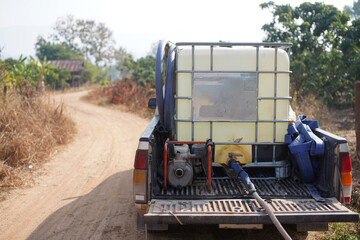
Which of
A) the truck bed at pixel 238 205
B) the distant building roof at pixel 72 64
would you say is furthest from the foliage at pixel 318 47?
the distant building roof at pixel 72 64

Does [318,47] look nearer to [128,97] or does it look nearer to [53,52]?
[128,97]

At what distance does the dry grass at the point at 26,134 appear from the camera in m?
6.76

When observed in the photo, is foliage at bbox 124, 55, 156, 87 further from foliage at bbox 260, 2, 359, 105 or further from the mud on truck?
the mud on truck

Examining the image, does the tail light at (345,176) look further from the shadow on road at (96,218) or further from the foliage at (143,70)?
the foliage at (143,70)

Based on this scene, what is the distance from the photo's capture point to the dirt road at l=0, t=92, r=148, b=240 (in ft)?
14.5

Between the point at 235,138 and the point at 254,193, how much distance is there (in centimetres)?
99

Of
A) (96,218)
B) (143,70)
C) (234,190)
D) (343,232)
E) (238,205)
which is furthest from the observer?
(143,70)

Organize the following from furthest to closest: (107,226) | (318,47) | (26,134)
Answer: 1. (318,47)
2. (26,134)
3. (107,226)

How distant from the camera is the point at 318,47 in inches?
536

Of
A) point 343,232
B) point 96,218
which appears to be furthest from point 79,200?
point 343,232

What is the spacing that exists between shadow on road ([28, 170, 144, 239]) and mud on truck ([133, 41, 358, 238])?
990 millimetres

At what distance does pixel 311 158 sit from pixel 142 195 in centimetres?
202

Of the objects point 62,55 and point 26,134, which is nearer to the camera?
point 26,134

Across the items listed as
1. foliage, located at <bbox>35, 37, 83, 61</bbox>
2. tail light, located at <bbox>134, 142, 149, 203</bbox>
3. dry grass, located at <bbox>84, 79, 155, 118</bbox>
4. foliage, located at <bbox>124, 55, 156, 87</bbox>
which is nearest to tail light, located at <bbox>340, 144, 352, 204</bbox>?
tail light, located at <bbox>134, 142, 149, 203</bbox>
